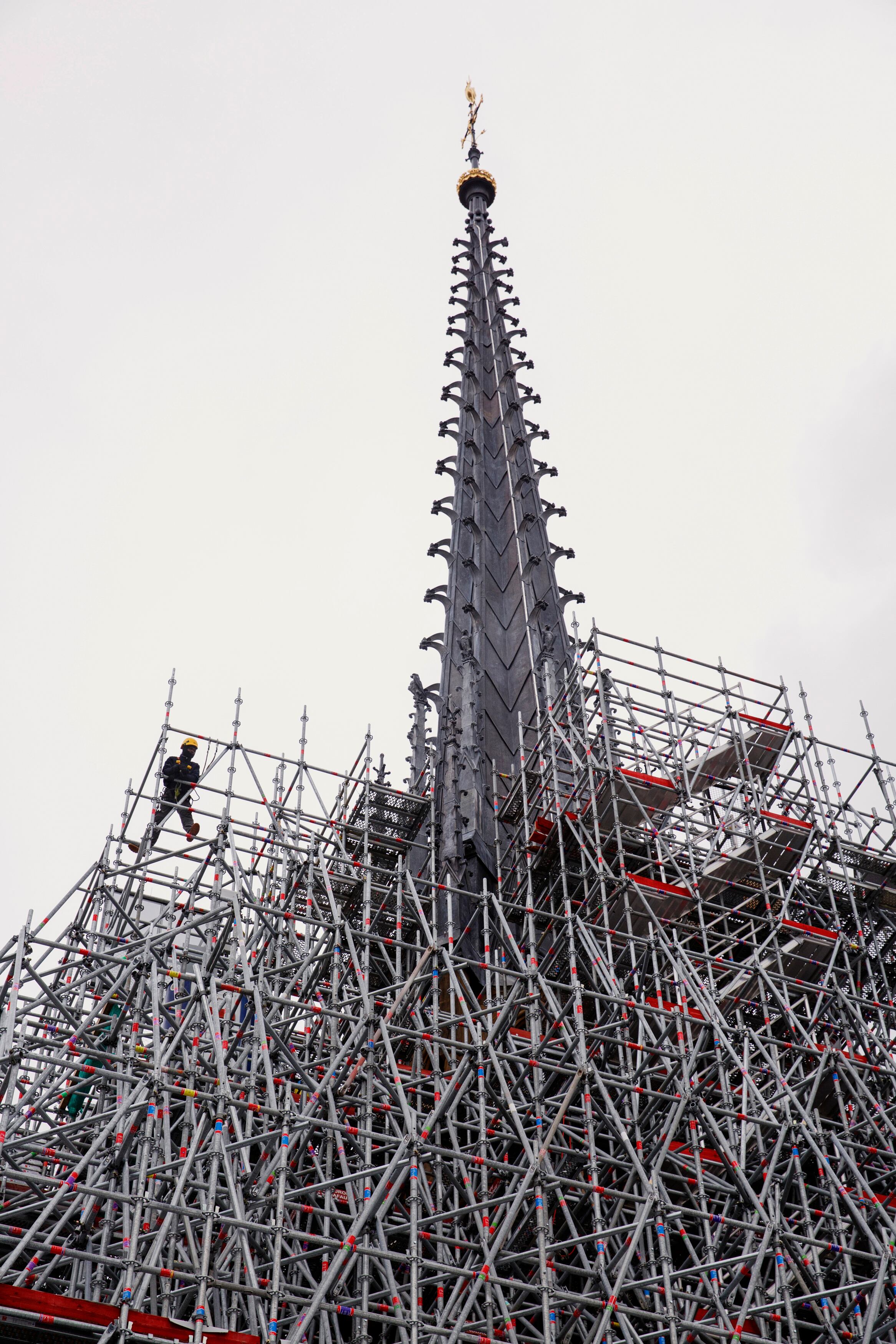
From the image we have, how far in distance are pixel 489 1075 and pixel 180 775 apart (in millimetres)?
7484

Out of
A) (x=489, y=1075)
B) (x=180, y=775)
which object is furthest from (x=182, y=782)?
(x=489, y=1075)

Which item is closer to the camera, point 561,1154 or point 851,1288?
point 851,1288

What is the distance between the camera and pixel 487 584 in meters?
39.6

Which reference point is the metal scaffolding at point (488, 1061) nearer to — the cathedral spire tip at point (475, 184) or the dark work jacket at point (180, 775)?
the dark work jacket at point (180, 775)

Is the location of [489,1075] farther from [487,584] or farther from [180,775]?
[487,584]

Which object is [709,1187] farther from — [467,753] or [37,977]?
[467,753]

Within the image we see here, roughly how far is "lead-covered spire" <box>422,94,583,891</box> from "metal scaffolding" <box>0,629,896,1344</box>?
1668mm

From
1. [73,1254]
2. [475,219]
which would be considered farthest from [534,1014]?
[475,219]

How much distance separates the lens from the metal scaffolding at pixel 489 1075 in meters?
19.6

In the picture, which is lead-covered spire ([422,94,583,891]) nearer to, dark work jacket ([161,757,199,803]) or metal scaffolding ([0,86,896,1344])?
metal scaffolding ([0,86,896,1344])

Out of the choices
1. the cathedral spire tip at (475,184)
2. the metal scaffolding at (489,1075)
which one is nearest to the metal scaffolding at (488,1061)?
the metal scaffolding at (489,1075)

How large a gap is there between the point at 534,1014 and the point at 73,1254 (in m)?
8.79

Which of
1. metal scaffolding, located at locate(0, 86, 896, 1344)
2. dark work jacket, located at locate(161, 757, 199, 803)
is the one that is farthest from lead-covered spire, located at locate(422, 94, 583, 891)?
dark work jacket, located at locate(161, 757, 199, 803)

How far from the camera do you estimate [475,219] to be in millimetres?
56094
